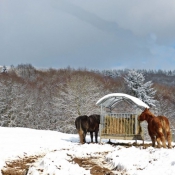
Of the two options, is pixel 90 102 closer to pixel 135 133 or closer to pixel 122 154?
pixel 135 133

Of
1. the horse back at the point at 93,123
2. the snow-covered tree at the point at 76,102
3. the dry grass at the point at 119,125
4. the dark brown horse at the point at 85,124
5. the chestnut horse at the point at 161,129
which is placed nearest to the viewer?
the chestnut horse at the point at 161,129

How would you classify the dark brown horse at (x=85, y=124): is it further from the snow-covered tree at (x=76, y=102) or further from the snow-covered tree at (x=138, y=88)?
the snow-covered tree at (x=138, y=88)

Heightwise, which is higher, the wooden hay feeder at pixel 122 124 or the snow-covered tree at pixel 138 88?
the snow-covered tree at pixel 138 88

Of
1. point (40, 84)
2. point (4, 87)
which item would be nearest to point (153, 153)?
point (4, 87)

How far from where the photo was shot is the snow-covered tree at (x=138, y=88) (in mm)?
36594

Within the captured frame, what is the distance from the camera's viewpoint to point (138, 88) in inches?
1455

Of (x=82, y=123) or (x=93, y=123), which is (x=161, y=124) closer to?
(x=82, y=123)

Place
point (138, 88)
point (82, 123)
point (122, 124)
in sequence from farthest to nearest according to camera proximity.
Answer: point (138, 88) < point (82, 123) < point (122, 124)

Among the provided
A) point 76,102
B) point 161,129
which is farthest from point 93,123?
point 76,102

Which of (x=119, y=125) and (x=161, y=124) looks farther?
(x=119, y=125)

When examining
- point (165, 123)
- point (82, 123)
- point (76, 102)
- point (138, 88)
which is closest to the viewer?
point (165, 123)

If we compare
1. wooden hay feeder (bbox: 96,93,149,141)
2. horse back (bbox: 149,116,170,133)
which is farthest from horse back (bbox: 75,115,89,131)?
horse back (bbox: 149,116,170,133)

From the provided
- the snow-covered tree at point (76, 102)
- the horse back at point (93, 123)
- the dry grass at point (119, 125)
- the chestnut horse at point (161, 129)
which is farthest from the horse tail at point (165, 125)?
the snow-covered tree at point (76, 102)

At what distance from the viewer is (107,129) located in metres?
15.6
